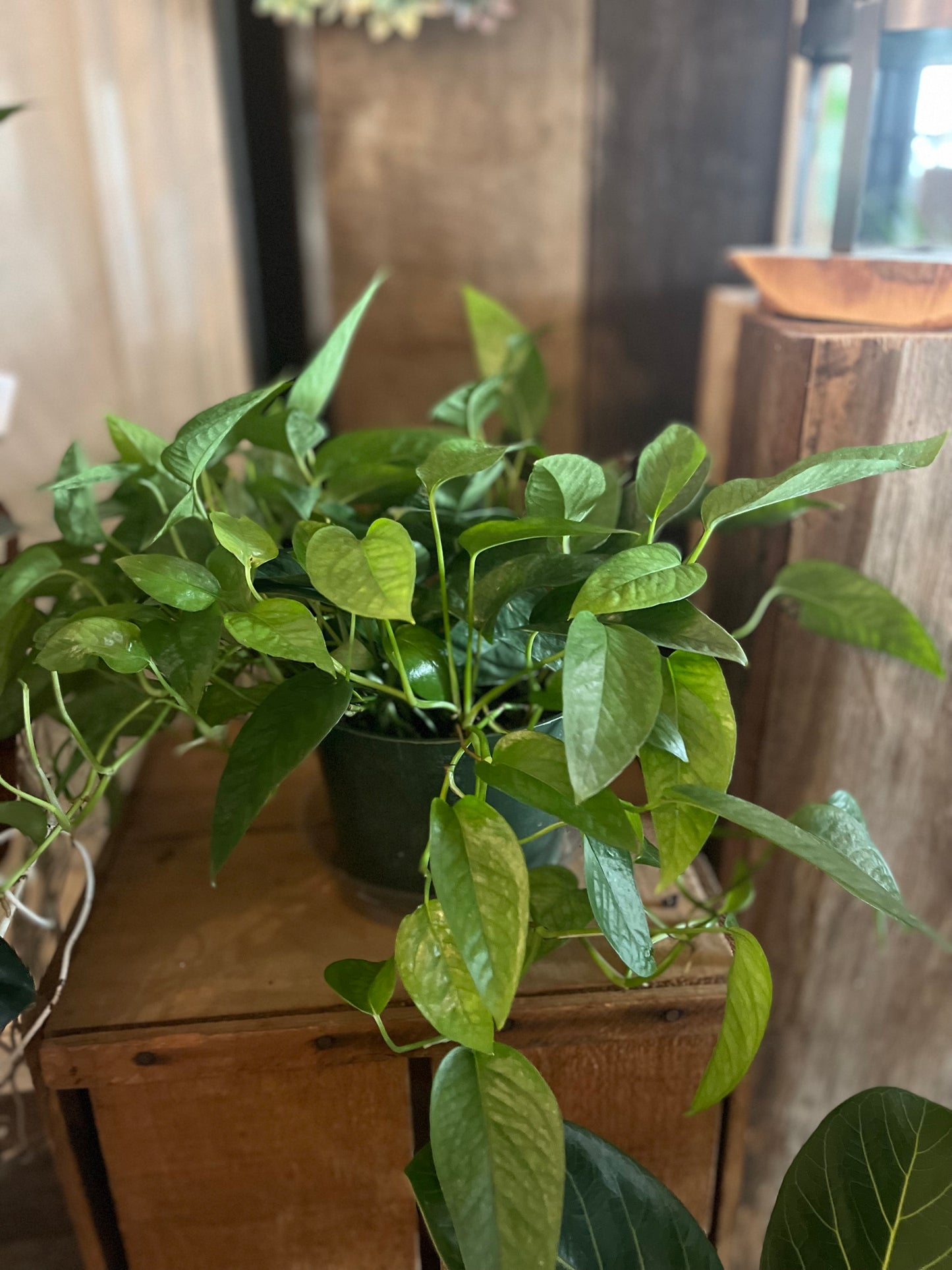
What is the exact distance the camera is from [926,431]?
2.50 feet

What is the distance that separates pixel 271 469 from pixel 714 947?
50 centimetres

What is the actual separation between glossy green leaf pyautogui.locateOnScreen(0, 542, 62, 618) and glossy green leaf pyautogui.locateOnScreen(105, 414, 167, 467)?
0.30ft

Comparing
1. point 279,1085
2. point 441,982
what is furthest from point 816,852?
point 279,1085

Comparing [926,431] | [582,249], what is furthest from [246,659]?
[582,249]

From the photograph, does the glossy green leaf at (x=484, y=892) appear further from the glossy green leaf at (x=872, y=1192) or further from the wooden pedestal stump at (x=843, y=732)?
the wooden pedestal stump at (x=843, y=732)

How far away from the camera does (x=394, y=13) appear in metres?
1.57

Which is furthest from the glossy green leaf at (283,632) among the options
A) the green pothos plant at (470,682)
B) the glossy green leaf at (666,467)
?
the glossy green leaf at (666,467)

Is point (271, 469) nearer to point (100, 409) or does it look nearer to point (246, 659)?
point (246, 659)

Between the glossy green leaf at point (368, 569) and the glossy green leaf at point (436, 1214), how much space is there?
0.30m

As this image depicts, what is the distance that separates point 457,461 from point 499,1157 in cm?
36

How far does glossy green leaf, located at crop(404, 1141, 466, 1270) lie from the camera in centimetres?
50

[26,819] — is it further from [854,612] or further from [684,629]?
[854,612]

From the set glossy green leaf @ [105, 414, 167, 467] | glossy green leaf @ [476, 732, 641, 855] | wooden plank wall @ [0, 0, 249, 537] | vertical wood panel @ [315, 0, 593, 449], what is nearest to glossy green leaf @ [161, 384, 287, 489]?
glossy green leaf @ [105, 414, 167, 467]

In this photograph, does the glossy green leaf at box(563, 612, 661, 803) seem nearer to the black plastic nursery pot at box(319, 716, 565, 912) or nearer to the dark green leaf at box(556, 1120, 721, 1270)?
the black plastic nursery pot at box(319, 716, 565, 912)
